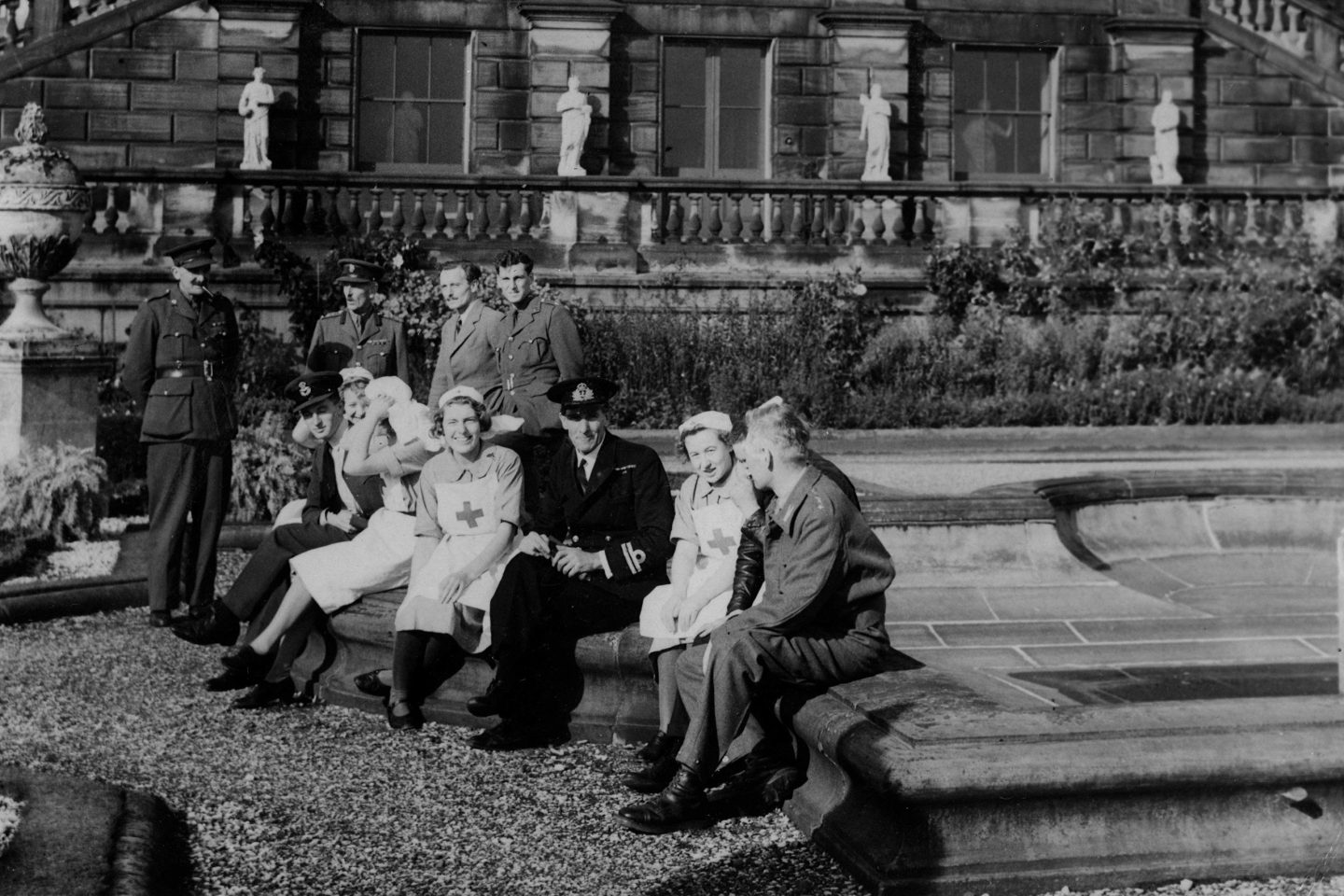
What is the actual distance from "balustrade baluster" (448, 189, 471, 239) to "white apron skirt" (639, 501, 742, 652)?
1435 centimetres

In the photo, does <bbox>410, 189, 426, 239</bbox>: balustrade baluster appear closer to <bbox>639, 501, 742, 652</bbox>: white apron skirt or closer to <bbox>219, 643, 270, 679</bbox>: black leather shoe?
<bbox>219, 643, 270, 679</bbox>: black leather shoe

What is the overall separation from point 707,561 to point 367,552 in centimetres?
193

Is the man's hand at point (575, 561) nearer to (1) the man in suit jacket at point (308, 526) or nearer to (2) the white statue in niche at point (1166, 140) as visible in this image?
(1) the man in suit jacket at point (308, 526)

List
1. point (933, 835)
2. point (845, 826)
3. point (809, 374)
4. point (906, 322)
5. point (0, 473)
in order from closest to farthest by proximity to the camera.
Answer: point (933, 835)
point (845, 826)
point (0, 473)
point (809, 374)
point (906, 322)

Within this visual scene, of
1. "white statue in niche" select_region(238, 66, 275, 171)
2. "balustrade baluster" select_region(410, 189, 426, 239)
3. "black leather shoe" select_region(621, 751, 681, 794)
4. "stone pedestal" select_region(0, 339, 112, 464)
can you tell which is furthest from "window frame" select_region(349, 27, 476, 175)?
"black leather shoe" select_region(621, 751, 681, 794)

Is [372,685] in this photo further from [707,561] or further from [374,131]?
[374,131]

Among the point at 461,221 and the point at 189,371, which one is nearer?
the point at 189,371

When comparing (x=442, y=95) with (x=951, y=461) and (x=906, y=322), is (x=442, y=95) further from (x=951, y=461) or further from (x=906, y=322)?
(x=951, y=461)

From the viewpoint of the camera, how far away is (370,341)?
1006 centimetres

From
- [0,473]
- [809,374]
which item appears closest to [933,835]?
[0,473]

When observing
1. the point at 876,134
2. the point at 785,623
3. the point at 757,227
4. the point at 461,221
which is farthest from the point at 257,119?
the point at 785,623

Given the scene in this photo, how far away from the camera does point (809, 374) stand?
1878cm

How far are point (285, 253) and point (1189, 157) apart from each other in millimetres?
13279

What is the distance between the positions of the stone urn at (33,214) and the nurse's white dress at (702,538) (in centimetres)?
767
